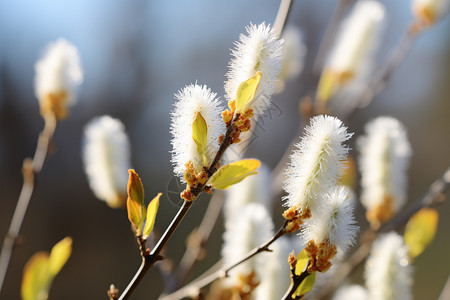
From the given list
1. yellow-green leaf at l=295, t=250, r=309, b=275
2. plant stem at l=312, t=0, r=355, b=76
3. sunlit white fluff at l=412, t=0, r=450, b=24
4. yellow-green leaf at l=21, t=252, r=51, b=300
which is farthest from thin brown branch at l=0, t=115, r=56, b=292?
sunlit white fluff at l=412, t=0, r=450, b=24

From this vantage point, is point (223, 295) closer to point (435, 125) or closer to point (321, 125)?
point (321, 125)

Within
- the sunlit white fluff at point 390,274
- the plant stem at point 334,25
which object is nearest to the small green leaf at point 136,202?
the sunlit white fluff at point 390,274

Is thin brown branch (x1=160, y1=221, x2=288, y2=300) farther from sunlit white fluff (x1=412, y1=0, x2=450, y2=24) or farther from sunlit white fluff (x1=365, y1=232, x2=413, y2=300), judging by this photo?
sunlit white fluff (x1=412, y1=0, x2=450, y2=24)

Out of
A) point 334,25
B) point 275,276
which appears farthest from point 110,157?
point 334,25

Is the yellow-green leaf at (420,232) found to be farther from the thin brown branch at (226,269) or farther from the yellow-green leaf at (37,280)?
the yellow-green leaf at (37,280)

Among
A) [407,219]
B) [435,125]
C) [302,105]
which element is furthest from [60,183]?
[435,125]
